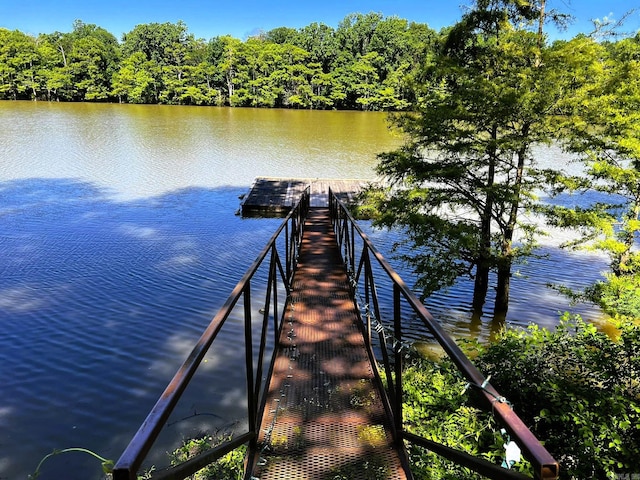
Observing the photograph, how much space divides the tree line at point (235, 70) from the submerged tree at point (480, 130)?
1862 inches

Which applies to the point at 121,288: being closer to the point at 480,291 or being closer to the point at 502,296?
the point at 480,291

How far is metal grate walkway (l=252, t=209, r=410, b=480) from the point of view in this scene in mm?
2338

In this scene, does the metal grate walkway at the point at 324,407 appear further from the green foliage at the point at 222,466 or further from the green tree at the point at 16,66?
the green tree at the point at 16,66

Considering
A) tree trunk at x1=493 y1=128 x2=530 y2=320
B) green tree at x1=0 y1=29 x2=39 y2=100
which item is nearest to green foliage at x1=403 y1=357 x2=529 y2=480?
tree trunk at x1=493 y1=128 x2=530 y2=320

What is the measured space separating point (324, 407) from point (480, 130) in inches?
263

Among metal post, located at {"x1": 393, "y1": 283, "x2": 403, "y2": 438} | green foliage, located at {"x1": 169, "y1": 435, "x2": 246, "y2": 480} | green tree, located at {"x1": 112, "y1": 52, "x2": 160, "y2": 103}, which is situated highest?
green tree, located at {"x1": 112, "y1": 52, "x2": 160, "y2": 103}

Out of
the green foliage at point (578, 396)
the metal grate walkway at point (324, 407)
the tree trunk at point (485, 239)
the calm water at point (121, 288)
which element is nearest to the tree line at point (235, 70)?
the calm water at point (121, 288)

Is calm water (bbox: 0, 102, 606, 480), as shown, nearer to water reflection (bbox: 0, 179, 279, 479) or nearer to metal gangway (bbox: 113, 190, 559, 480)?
water reflection (bbox: 0, 179, 279, 479)

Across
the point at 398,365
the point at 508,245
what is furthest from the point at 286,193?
the point at 398,365

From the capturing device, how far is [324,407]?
2.87 metres

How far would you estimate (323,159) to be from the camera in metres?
24.1

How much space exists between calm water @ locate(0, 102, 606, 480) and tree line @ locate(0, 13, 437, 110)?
123 ft

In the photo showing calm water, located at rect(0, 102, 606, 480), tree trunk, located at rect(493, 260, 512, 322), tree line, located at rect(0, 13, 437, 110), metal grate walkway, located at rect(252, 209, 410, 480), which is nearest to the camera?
metal grate walkway, located at rect(252, 209, 410, 480)

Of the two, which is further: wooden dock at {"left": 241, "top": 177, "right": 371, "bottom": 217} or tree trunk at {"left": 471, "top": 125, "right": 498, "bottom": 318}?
wooden dock at {"left": 241, "top": 177, "right": 371, "bottom": 217}
